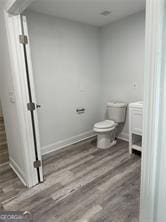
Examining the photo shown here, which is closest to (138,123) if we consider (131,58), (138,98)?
(138,98)

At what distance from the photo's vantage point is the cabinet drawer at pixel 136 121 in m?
2.40

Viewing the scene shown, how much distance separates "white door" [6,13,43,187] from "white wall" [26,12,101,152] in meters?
0.73

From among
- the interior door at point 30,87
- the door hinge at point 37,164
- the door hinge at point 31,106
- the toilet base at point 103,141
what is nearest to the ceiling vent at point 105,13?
the interior door at point 30,87

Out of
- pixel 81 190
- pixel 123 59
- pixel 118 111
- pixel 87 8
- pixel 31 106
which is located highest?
pixel 87 8

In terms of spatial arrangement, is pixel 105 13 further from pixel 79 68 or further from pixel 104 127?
pixel 104 127

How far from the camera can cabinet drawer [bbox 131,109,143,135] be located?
2403mm

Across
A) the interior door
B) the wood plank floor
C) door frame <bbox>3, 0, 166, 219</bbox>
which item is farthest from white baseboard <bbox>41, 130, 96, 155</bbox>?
door frame <bbox>3, 0, 166, 219</bbox>

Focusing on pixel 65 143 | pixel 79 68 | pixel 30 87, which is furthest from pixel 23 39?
pixel 65 143

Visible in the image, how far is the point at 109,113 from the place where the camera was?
10.3 feet

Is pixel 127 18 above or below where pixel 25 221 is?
above

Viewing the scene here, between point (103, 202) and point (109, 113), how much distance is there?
1766mm

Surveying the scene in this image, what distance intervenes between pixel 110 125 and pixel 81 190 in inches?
50.9

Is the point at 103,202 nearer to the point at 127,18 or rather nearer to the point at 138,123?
the point at 138,123

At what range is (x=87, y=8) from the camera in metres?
2.30
